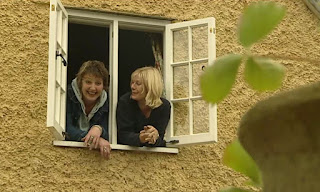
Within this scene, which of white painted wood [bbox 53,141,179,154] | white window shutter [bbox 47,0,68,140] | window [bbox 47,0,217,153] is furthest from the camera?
white painted wood [bbox 53,141,179,154]

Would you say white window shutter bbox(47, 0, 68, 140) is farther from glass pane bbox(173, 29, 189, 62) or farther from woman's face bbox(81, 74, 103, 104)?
glass pane bbox(173, 29, 189, 62)

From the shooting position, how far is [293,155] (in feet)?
2.05

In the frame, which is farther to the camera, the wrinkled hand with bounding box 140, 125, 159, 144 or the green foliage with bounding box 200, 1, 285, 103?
the wrinkled hand with bounding box 140, 125, 159, 144

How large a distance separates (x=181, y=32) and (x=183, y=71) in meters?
0.29

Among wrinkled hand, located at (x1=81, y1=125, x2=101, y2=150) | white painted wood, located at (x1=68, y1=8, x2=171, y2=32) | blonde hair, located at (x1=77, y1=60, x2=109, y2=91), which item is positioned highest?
white painted wood, located at (x1=68, y1=8, x2=171, y2=32)

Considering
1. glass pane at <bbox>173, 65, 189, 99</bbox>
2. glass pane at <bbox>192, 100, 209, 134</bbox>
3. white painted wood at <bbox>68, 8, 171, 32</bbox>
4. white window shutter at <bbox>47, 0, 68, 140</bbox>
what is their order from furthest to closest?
1. white painted wood at <bbox>68, 8, 171, 32</bbox>
2. glass pane at <bbox>173, 65, 189, 99</bbox>
3. glass pane at <bbox>192, 100, 209, 134</bbox>
4. white window shutter at <bbox>47, 0, 68, 140</bbox>

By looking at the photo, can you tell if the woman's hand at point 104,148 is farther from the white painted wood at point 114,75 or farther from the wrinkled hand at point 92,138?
the white painted wood at point 114,75

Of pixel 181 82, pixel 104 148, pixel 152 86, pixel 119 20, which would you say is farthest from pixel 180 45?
pixel 104 148

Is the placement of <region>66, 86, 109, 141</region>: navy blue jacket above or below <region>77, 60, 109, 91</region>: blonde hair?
below

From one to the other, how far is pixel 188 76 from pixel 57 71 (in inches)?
38.6

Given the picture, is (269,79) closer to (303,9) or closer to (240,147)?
(240,147)

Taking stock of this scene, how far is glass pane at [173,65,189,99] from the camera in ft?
19.5

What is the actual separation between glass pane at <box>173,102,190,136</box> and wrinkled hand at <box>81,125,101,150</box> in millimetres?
575

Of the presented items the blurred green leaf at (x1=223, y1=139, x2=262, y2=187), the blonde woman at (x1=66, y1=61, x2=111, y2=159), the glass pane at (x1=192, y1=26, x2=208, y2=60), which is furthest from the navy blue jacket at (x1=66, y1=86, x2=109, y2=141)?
the blurred green leaf at (x1=223, y1=139, x2=262, y2=187)
